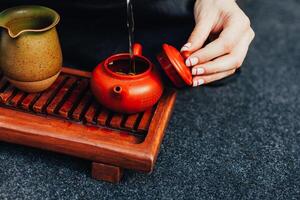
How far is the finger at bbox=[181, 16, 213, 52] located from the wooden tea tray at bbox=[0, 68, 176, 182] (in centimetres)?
15

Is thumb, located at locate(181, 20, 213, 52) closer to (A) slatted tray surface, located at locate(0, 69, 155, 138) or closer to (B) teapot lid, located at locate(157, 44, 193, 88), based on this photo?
(B) teapot lid, located at locate(157, 44, 193, 88)

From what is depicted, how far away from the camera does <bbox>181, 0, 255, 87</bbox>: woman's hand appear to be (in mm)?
1003

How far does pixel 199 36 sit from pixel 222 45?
61mm

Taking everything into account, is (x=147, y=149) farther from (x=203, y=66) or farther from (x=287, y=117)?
(x=287, y=117)

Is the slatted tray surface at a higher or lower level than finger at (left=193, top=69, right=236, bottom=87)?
lower

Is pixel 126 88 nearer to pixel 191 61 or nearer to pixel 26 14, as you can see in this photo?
pixel 191 61

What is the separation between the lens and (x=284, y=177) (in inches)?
41.6

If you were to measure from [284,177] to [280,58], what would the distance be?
25.9 inches

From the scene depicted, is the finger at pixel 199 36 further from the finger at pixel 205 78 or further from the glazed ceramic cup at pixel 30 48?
the glazed ceramic cup at pixel 30 48

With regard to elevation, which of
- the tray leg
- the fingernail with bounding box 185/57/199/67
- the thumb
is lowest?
the tray leg

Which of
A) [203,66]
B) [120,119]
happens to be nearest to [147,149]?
[120,119]

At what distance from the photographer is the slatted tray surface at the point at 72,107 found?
988 millimetres

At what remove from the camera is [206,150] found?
112 cm

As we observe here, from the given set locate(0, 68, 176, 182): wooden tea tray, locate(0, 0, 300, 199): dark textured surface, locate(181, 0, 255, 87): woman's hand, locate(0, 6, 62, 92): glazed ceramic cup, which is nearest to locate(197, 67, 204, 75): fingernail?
locate(181, 0, 255, 87): woman's hand
